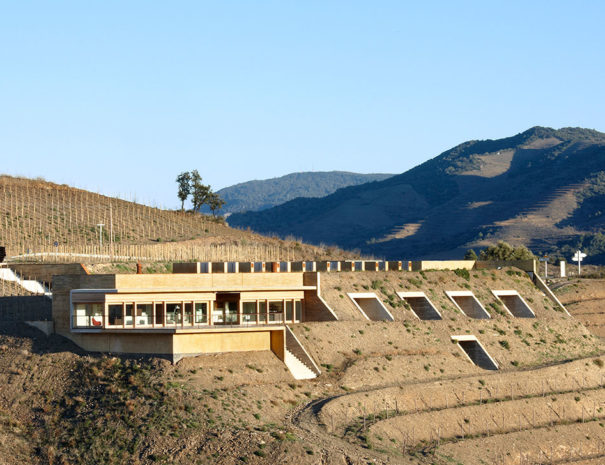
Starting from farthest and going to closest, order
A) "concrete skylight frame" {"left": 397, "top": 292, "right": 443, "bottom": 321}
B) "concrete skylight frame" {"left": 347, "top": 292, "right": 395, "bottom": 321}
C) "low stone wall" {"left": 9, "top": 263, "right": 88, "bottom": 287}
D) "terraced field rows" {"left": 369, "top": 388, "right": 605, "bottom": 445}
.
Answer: "concrete skylight frame" {"left": 397, "top": 292, "right": 443, "bottom": 321}, "low stone wall" {"left": 9, "top": 263, "right": 88, "bottom": 287}, "concrete skylight frame" {"left": 347, "top": 292, "right": 395, "bottom": 321}, "terraced field rows" {"left": 369, "top": 388, "right": 605, "bottom": 445}

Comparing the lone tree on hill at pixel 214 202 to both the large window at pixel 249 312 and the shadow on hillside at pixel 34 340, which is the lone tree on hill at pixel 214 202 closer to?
the large window at pixel 249 312

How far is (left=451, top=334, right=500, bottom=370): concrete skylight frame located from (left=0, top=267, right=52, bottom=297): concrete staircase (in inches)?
1168

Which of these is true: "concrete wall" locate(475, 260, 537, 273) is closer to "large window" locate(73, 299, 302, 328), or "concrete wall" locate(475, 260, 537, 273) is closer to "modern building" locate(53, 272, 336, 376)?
"large window" locate(73, 299, 302, 328)

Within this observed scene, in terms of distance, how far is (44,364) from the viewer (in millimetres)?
59562

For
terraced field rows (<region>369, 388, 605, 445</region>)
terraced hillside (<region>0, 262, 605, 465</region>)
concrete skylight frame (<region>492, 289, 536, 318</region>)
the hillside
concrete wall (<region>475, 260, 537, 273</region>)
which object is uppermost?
the hillside

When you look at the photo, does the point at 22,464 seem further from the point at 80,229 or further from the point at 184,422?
the point at 80,229

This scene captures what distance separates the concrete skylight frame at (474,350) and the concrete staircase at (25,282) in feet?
97.3

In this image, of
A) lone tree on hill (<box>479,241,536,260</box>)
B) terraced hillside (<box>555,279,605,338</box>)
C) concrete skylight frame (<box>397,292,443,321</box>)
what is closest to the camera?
concrete skylight frame (<box>397,292,443,321</box>)

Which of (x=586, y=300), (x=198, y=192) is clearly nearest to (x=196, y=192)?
(x=198, y=192)

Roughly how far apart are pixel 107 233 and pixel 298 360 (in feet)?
184

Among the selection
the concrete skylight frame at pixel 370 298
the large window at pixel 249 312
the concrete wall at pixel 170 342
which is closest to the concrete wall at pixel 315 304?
the concrete skylight frame at pixel 370 298

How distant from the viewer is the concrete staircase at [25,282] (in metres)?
76.5

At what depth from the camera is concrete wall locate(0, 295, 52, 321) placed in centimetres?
6856

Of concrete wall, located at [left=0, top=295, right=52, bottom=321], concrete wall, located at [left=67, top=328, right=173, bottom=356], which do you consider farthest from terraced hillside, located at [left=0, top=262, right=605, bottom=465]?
concrete wall, located at [left=0, top=295, right=52, bottom=321]
